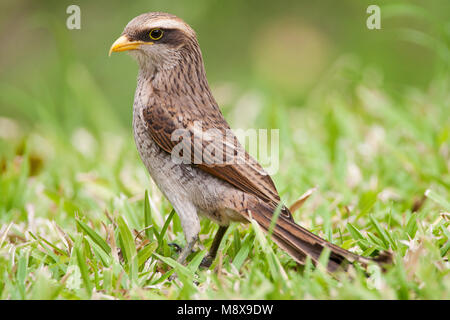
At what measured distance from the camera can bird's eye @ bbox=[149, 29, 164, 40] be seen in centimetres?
385

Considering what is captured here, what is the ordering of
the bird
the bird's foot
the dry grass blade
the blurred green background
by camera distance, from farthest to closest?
the blurred green background < the dry grass blade < the bird's foot < the bird

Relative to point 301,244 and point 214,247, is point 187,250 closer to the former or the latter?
point 214,247

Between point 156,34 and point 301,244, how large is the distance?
1.67 meters

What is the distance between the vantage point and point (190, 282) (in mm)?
3078

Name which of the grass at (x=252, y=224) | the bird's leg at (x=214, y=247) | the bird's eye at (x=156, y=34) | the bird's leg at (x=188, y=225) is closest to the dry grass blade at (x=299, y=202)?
the grass at (x=252, y=224)

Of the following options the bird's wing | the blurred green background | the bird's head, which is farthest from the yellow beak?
the blurred green background

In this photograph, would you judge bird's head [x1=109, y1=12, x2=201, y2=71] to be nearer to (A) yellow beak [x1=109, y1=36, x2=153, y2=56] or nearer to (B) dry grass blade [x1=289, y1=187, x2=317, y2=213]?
(A) yellow beak [x1=109, y1=36, x2=153, y2=56]

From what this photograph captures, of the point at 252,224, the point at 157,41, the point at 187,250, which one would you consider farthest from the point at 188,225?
A: the point at 157,41

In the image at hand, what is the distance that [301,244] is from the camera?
323 cm

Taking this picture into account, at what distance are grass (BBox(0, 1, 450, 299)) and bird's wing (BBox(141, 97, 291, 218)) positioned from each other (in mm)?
331

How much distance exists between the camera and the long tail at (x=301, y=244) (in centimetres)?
308
